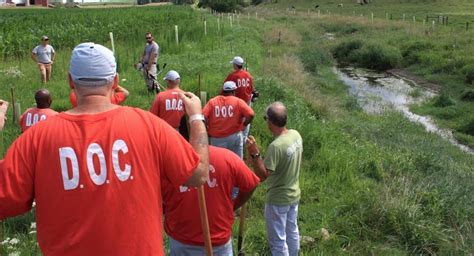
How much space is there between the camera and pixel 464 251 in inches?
254

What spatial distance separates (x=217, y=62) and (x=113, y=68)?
633 inches

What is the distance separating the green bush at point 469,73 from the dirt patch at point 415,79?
123 cm

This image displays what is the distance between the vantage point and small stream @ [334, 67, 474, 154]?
18688 millimetres

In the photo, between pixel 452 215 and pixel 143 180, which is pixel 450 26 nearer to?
pixel 452 215

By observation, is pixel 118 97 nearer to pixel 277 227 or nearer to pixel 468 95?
pixel 277 227

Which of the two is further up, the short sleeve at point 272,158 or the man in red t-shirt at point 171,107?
the man in red t-shirt at point 171,107

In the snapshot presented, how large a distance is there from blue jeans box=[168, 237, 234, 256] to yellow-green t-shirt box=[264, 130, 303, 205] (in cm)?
122

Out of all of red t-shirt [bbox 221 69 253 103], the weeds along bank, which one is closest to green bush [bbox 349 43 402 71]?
the weeds along bank

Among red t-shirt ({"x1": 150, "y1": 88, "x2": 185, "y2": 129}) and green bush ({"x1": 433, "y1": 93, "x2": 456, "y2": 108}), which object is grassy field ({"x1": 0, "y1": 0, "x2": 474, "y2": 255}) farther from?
red t-shirt ({"x1": 150, "y1": 88, "x2": 185, "y2": 129})

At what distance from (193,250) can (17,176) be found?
6.74 ft

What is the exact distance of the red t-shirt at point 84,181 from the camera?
2.42 meters

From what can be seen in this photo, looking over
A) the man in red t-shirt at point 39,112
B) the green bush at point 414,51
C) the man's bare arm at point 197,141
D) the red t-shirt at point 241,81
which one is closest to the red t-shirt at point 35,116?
the man in red t-shirt at point 39,112

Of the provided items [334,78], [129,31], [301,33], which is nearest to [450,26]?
[301,33]

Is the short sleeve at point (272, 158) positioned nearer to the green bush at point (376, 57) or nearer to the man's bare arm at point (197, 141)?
the man's bare arm at point (197, 141)
